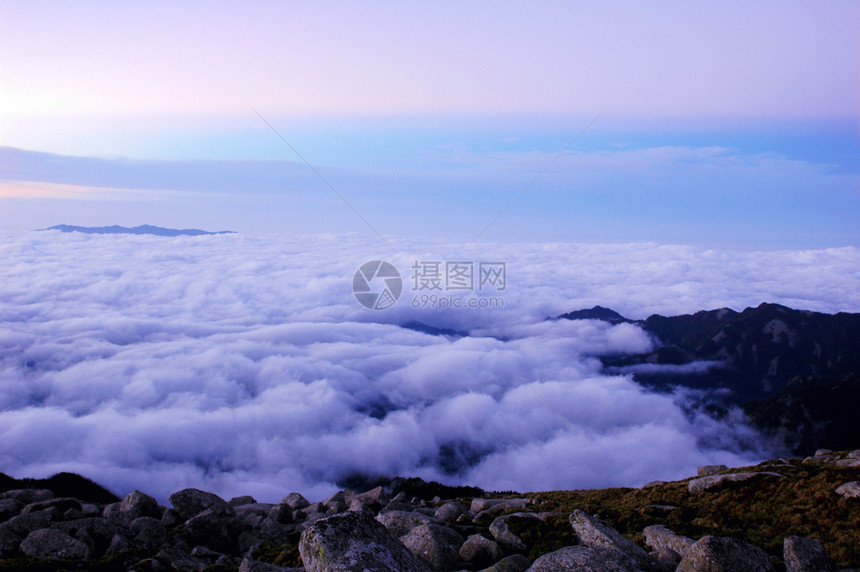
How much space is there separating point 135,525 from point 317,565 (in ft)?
56.2

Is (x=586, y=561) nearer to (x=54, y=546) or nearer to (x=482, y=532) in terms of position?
(x=482, y=532)

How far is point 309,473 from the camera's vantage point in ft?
453

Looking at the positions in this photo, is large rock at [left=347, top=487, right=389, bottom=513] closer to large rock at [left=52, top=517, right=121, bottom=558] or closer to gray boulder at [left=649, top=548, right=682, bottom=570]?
large rock at [left=52, top=517, right=121, bottom=558]

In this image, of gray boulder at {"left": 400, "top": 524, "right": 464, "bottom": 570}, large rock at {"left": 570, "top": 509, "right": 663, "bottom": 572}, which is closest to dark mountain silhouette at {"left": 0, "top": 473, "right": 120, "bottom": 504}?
gray boulder at {"left": 400, "top": 524, "right": 464, "bottom": 570}

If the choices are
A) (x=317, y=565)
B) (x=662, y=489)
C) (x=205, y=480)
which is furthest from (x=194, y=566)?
(x=205, y=480)

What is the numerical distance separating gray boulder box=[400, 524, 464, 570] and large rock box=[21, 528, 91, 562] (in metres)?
13.6

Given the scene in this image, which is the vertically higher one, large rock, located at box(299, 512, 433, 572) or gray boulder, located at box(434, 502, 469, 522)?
large rock, located at box(299, 512, 433, 572)

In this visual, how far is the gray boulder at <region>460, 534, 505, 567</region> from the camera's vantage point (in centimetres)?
1788

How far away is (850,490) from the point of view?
24.5 metres

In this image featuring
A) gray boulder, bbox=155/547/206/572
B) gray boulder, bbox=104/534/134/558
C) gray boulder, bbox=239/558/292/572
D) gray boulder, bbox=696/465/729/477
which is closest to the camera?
gray boulder, bbox=239/558/292/572

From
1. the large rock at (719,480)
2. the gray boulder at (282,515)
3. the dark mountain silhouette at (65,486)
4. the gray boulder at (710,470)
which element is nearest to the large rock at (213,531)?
the gray boulder at (282,515)

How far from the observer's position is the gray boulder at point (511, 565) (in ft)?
50.5

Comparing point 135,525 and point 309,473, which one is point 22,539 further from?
point 309,473

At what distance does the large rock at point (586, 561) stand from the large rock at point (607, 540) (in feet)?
2.55
